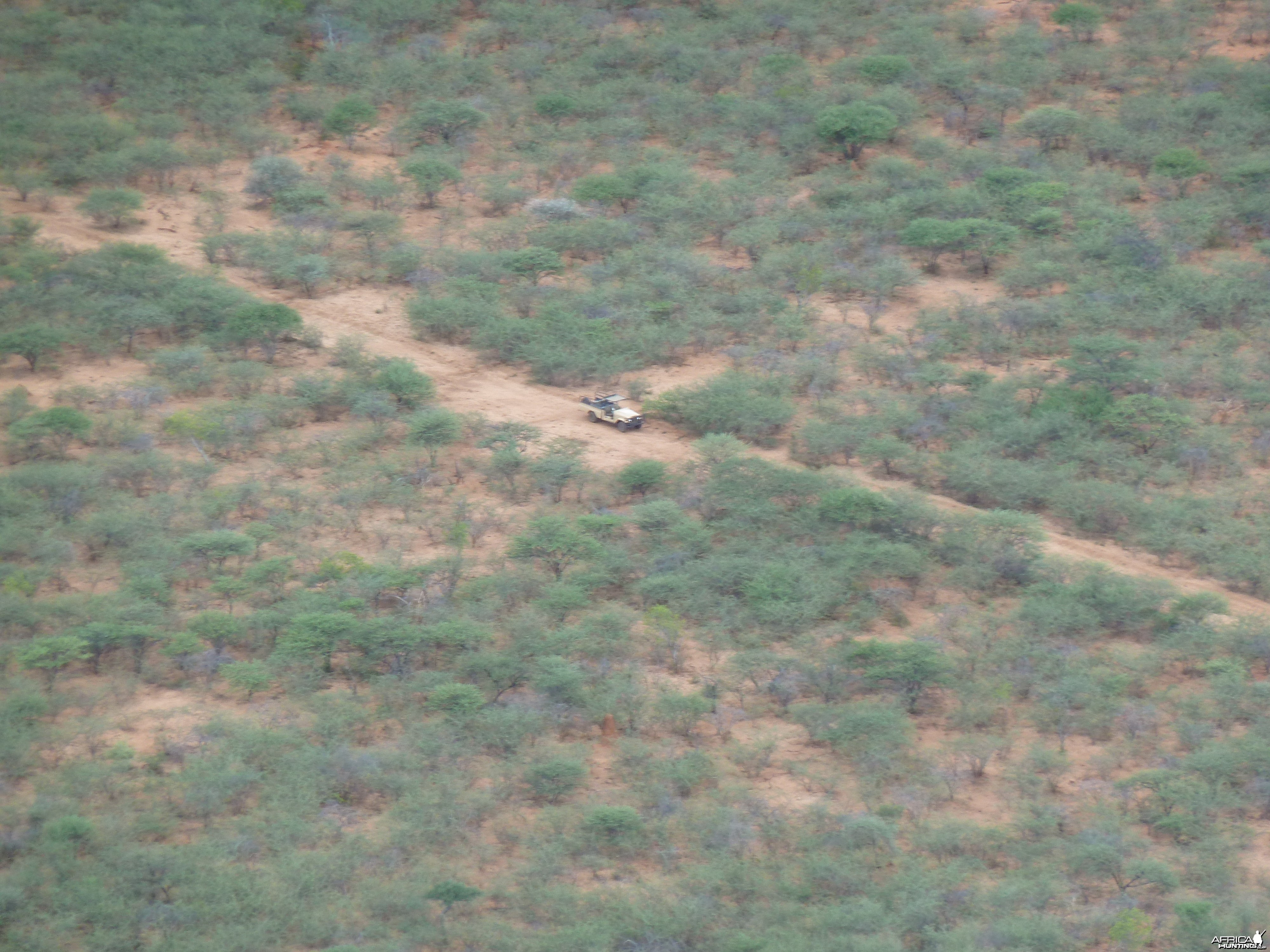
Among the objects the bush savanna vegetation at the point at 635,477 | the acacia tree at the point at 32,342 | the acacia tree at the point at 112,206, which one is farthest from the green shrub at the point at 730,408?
the acacia tree at the point at 112,206

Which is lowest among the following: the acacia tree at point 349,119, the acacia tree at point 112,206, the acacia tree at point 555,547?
the acacia tree at point 555,547

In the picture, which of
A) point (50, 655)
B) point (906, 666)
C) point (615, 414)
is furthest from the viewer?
point (615, 414)

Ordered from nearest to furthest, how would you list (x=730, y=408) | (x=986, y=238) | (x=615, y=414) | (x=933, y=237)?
1. (x=730, y=408)
2. (x=615, y=414)
3. (x=933, y=237)
4. (x=986, y=238)

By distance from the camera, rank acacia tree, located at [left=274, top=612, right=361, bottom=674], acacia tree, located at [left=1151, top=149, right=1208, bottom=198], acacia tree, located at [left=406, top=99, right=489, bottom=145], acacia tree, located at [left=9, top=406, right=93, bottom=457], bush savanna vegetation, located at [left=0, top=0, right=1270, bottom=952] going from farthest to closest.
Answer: acacia tree, located at [left=406, top=99, right=489, bottom=145] → acacia tree, located at [left=1151, top=149, right=1208, bottom=198] → acacia tree, located at [left=9, top=406, right=93, bottom=457] → acacia tree, located at [left=274, top=612, right=361, bottom=674] → bush savanna vegetation, located at [left=0, top=0, right=1270, bottom=952]

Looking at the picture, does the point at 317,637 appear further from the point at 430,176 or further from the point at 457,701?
the point at 430,176

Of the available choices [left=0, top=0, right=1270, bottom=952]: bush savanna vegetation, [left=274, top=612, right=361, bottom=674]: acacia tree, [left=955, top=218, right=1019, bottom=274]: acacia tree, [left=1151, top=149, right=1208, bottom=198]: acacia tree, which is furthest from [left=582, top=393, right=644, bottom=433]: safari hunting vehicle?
[left=1151, top=149, right=1208, bottom=198]: acacia tree

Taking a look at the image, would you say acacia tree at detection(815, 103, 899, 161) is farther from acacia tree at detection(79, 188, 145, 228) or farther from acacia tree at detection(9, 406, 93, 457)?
acacia tree at detection(9, 406, 93, 457)

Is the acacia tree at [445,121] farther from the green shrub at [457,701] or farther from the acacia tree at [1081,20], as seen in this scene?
the green shrub at [457,701]

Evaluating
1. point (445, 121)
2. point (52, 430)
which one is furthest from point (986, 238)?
point (52, 430)
